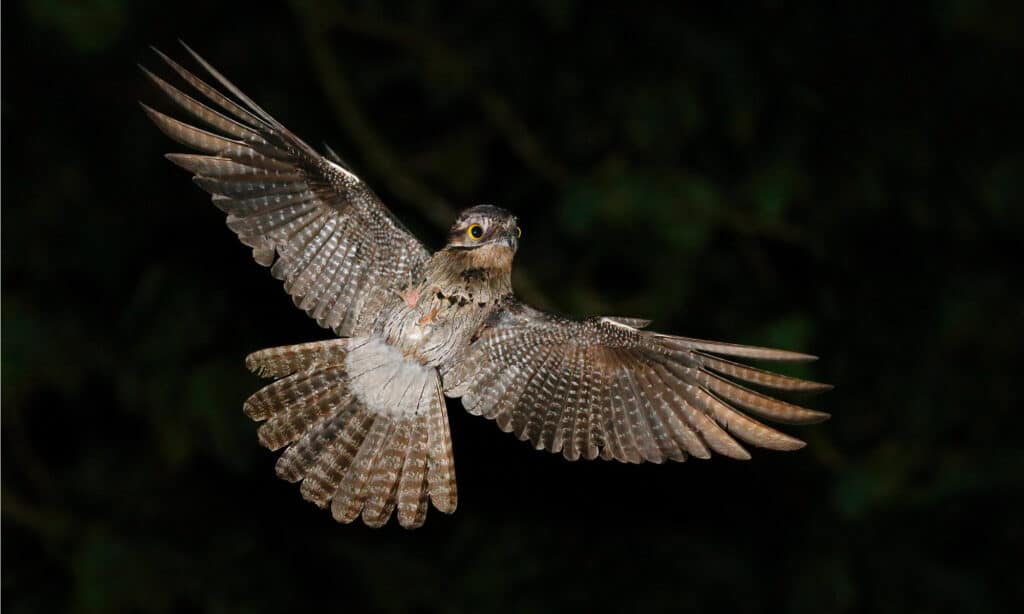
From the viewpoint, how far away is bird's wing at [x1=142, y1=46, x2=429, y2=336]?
2236 millimetres

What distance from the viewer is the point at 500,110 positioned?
4516 millimetres

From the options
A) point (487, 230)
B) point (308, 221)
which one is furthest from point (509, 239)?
point (308, 221)

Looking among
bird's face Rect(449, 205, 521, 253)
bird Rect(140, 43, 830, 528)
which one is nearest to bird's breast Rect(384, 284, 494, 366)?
bird Rect(140, 43, 830, 528)

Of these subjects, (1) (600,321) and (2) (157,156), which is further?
(2) (157,156)

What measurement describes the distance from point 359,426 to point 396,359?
203mm

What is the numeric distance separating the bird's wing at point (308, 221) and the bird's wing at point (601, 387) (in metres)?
0.26

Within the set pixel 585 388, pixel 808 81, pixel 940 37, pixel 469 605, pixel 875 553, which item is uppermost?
pixel 940 37

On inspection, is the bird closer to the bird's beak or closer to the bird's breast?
the bird's breast

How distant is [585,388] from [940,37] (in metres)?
2.94

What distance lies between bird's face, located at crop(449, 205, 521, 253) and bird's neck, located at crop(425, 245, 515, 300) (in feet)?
0.19

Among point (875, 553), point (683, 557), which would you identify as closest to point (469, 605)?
point (683, 557)

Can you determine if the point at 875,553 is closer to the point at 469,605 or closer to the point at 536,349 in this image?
the point at 469,605

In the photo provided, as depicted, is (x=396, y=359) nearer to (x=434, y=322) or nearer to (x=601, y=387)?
(x=434, y=322)

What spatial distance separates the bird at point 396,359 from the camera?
2.22m
